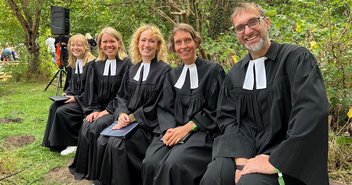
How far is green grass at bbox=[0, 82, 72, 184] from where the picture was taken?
4109mm

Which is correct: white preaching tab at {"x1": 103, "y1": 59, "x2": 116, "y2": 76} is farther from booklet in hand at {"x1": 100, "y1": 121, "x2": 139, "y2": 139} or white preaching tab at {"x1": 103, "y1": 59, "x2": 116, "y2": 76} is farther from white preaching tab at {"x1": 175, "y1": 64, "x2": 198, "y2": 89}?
white preaching tab at {"x1": 175, "y1": 64, "x2": 198, "y2": 89}

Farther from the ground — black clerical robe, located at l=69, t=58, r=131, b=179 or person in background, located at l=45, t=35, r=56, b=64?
person in background, located at l=45, t=35, r=56, b=64

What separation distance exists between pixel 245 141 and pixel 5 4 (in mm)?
13216

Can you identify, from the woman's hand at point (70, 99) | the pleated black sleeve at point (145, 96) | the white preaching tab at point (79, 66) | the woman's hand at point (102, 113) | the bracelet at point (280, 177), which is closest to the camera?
the bracelet at point (280, 177)

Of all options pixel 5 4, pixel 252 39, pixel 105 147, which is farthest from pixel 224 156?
pixel 5 4

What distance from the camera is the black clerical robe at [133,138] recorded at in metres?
3.51

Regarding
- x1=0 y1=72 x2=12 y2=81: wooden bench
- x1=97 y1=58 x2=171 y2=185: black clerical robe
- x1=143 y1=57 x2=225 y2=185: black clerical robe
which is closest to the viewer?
x1=143 y1=57 x2=225 y2=185: black clerical robe

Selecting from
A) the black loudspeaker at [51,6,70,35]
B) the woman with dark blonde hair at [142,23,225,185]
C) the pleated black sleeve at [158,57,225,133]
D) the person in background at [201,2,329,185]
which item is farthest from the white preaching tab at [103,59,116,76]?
the black loudspeaker at [51,6,70,35]

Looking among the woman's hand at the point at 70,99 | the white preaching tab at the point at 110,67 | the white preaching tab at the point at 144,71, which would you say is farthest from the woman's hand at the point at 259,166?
the woman's hand at the point at 70,99

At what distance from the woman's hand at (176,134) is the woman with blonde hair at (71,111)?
2132 mm

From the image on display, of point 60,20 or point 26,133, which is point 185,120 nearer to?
point 26,133

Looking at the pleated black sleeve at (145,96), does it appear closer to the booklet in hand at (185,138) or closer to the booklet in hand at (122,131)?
the booklet in hand at (122,131)

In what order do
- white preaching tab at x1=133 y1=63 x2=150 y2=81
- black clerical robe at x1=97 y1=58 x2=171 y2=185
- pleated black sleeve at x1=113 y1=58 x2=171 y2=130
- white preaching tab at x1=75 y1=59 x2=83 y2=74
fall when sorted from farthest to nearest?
1. white preaching tab at x1=75 y1=59 x2=83 y2=74
2. white preaching tab at x1=133 y1=63 x2=150 y2=81
3. pleated black sleeve at x1=113 y1=58 x2=171 y2=130
4. black clerical robe at x1=97 y1=58 x2=171 y2=185

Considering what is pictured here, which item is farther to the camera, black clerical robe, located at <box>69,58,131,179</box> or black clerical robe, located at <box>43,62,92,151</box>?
black clerical robe, located at <box>43,62,92,151</box>
